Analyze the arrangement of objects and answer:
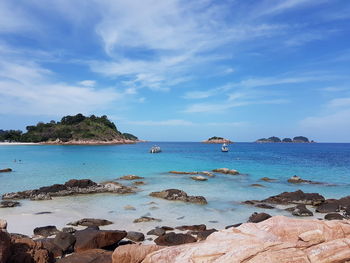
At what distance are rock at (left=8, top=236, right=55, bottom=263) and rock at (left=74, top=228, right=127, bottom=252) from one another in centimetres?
173

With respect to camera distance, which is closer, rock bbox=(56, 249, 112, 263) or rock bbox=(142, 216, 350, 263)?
rock bbox=(142, 216, 350, 263)

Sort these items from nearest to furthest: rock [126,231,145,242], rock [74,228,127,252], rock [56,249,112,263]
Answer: rock [56,249,112,263], rock [74,228,127,252], rock [126,231,145,242]

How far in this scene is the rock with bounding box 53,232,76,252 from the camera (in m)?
11.5

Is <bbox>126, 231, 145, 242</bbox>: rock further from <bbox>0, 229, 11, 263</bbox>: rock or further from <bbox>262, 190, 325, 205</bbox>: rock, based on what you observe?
A: <bbox>262, 190, 325, 205</bbox>: rock

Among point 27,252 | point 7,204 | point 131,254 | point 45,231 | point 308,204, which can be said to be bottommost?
point 308,204

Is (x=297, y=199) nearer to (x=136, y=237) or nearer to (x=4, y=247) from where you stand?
(x=136, y=237)

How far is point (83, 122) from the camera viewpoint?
171 m

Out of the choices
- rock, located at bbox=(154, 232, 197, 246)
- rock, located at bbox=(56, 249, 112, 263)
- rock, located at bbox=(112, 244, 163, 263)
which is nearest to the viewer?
rock, located at bbox=(112, 244, 163, 263)

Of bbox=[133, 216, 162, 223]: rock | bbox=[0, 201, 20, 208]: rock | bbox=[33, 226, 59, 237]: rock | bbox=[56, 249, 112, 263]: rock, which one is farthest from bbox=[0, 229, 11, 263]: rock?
bbox=[0, 201, 20, 208]: rock

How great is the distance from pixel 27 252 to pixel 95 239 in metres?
2.82

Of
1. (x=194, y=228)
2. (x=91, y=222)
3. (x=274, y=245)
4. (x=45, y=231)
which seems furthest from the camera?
(x=91, y=222)

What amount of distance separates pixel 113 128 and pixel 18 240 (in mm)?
181706

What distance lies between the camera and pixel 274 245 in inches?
263

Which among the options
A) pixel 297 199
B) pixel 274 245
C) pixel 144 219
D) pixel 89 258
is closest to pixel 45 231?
pixel 144 219
